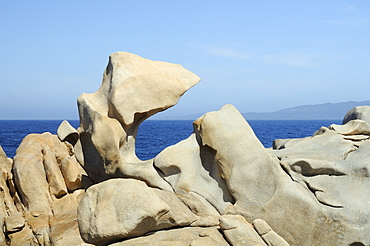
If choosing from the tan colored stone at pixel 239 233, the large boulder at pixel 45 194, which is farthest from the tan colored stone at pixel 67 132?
the tan colored stone at pixel 239 233

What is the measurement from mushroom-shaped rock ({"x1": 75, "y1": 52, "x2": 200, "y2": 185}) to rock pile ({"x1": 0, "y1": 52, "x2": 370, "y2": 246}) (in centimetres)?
2

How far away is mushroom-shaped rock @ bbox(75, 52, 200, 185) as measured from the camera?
1021 cm

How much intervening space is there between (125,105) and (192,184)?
2239 mm

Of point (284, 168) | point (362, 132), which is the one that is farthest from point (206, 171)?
point (362, 132)

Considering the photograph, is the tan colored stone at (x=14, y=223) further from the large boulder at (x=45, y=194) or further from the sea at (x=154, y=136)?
the sea at (x=154, y=136)

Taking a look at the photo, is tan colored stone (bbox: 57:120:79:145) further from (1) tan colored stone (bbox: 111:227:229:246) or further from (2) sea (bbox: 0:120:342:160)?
(2) sea (bbox: 0:120:342:160)

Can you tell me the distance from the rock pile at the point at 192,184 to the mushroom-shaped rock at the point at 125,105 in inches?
0.9

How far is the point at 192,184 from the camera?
9828 millimetres

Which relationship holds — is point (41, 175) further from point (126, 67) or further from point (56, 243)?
point (126, 67)

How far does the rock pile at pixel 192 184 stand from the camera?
831 cm

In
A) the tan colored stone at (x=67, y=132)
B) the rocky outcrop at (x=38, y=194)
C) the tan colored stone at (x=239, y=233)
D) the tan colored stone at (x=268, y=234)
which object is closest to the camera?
the tan colored stone at (x=239, y=233)

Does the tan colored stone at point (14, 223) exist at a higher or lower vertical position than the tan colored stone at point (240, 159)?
lower

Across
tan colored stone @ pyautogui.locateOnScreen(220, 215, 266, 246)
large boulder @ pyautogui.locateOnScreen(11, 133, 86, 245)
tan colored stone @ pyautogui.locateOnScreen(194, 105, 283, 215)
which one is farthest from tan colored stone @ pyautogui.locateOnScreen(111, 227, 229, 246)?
large boulder @ pyautogui.locateOnScreen(11, 133, 86, 245)

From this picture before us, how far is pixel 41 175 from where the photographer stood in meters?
12.5
